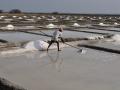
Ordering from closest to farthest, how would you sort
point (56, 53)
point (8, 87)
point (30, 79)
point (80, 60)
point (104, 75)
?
point (8, 87) → point (30, 79) → point (104, 75) → point (80, 60) → point (56, 53)

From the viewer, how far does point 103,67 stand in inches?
223

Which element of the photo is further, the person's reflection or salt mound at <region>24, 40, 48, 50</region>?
salt mound at <region>24, 40, 48, 50</region>

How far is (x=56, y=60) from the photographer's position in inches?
252

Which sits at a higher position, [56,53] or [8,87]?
[8,87]

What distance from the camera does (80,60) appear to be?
6395mm

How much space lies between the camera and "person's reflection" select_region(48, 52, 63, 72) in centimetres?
571

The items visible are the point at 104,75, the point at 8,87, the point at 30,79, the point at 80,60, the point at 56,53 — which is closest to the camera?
the point at 8,87

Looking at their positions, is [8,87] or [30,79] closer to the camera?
[8,87]

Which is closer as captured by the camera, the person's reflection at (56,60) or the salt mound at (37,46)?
the person's reflection at (56,60)

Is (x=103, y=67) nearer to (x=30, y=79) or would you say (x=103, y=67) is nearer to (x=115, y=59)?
(x=115, y=59)

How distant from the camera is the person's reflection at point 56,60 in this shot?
5715mm

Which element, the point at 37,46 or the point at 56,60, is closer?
the point at 56,60

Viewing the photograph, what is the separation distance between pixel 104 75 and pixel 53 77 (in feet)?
3.00

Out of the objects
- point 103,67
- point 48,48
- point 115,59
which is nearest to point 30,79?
point 103,67
